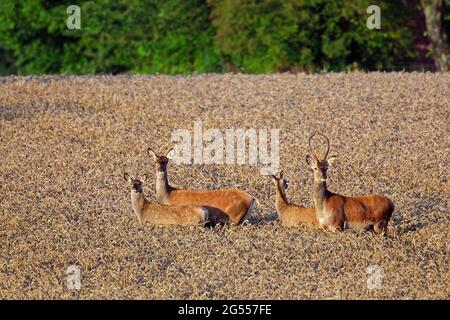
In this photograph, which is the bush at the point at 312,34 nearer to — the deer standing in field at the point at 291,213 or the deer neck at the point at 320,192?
the deer standing in field at the point at 291,213

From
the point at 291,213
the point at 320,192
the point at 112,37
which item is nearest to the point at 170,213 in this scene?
the point at 291,213

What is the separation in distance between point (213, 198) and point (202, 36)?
23.7 meters

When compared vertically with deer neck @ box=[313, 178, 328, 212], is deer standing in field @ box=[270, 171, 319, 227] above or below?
below

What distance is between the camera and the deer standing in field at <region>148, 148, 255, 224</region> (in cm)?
1123

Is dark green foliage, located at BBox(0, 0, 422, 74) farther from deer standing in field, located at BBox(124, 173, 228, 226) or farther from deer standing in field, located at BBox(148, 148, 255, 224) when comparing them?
deer standing in field, located at BBox(124, 173, 228, 226)

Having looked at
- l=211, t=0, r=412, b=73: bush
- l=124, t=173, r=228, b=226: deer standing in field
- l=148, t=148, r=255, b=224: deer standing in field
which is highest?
l=211, t=0, r=412, b=73: bush

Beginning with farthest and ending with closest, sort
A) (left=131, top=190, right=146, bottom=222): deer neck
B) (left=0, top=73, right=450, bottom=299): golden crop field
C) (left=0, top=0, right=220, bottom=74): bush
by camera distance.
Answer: (left=0, top=0, right=220, bottom=74): bush < (left=131, top=190, right=146, bottom=222): deer neck < (left=0, top=73, right=450, bottom=299): golden crop field

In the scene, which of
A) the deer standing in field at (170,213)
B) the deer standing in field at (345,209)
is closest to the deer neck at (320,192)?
the deer standing in field at (345,209)

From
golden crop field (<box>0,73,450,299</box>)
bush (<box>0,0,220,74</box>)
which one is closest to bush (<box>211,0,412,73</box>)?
bush (<box>0,0,220,74</box>)

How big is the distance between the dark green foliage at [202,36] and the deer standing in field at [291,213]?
58.2ft

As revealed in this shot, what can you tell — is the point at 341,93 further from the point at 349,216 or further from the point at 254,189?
the point at 349,216

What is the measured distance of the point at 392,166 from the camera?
1416 centimetres

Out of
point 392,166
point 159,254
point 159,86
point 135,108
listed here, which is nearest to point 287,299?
point 159,254

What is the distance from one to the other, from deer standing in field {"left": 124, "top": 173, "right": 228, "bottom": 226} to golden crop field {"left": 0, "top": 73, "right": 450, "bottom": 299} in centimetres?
11
